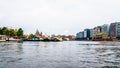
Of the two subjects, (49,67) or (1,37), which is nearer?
(49,67)

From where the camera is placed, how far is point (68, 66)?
26516 millimetres

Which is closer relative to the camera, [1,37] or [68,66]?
[68,66]

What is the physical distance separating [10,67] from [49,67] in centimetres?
442

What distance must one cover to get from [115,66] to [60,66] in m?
6.55

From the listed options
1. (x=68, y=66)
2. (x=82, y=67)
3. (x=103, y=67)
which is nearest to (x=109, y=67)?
(x=103, y=67)

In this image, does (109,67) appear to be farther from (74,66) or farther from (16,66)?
(16,66)

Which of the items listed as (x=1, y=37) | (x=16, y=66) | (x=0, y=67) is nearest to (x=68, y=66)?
(x=16, y=66)

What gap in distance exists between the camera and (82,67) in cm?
2586

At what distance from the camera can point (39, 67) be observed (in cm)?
2539

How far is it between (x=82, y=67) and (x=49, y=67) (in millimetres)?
3841

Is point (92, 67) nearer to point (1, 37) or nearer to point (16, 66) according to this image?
point (16, 66)

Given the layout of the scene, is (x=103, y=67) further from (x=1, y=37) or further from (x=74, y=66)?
(x=1, y=37)

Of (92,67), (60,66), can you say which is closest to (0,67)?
(60,66)

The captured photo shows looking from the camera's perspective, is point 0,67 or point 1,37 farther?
point 1,37
